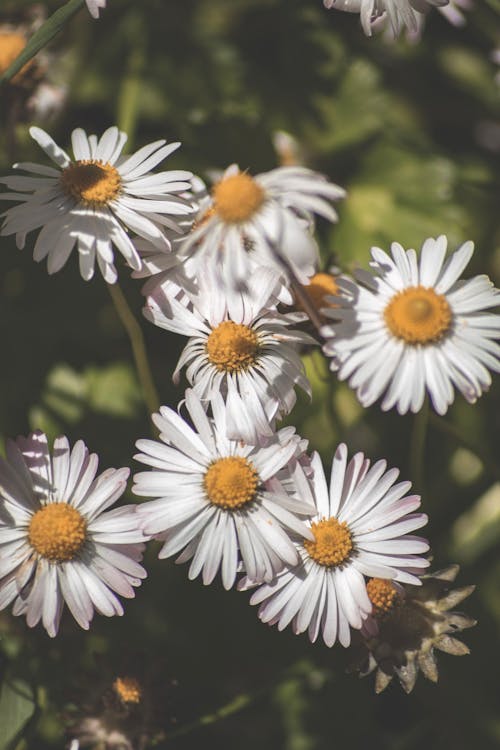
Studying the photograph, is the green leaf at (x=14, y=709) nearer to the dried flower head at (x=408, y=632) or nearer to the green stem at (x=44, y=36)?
the dried flower head at (x=408, y=632)

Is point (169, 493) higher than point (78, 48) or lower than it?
lower

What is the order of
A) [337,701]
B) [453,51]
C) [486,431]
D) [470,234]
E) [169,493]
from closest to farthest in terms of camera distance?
[169,493] < [337,701] < [486,431] < [470,234] < [453,51]

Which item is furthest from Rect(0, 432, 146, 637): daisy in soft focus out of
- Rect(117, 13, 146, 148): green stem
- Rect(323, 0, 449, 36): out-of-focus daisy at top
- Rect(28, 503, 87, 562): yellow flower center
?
Rect(117, 13, 146, 148): green stem

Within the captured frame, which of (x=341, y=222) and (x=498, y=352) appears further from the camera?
(x=341, y=222)

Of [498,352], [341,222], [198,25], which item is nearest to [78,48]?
[198,25]

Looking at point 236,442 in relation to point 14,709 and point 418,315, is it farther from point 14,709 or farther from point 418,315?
point 14,709

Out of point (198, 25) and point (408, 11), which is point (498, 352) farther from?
point (198, 25)

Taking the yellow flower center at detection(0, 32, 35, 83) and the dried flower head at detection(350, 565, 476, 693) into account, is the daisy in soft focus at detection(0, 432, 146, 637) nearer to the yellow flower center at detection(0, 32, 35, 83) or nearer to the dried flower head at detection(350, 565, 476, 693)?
the dried flower head at detection(350, 565, 476, 693)
